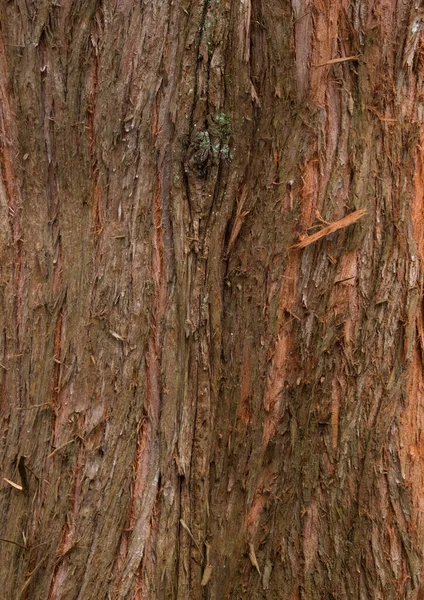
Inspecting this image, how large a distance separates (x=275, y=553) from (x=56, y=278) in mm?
1206

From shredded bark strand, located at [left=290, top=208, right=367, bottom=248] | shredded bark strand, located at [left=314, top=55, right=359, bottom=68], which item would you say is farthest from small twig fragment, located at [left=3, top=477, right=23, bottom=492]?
shredded bark strand, located at [left=314, top=55, right=359, bottom=68]

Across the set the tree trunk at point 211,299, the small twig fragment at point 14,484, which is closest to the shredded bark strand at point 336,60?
the tree trunk at point 211,299

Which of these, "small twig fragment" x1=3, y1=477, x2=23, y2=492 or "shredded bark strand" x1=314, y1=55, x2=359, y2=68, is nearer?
"small twig fragment" x1=3, y1=477, x2=23, y2=492

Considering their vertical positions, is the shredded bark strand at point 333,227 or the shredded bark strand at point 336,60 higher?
the shredded bark strand at point 336,60

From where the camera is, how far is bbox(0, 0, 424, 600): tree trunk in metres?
2.35

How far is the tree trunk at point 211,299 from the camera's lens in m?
2.35

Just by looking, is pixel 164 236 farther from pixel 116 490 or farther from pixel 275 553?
pixel 275 553

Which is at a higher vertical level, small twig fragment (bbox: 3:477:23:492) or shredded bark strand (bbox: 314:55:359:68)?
shredded bark strand (bbox: 314:55:359:68)

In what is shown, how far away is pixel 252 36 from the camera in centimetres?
243

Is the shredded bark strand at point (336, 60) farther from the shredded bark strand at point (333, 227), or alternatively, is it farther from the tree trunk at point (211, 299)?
the shredded bark strand at point (333, 227)

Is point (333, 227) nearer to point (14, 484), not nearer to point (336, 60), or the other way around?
point (336, 60)

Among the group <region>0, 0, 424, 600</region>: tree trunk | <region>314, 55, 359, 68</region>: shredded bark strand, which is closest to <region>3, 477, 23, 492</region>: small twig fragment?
<region>0, 0, 424, 600</region>: tree trunk

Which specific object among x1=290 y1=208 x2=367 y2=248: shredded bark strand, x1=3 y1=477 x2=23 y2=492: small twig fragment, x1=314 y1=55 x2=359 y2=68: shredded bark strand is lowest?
x1=3 y1=477 x2=23 y2=492: small twig fragment

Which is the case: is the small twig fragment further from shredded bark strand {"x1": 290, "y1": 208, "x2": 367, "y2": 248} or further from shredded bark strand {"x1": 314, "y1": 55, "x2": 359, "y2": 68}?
shredded bark strand {"x1": 314, "y1": 55, "x2": 359, "y2": 68}
